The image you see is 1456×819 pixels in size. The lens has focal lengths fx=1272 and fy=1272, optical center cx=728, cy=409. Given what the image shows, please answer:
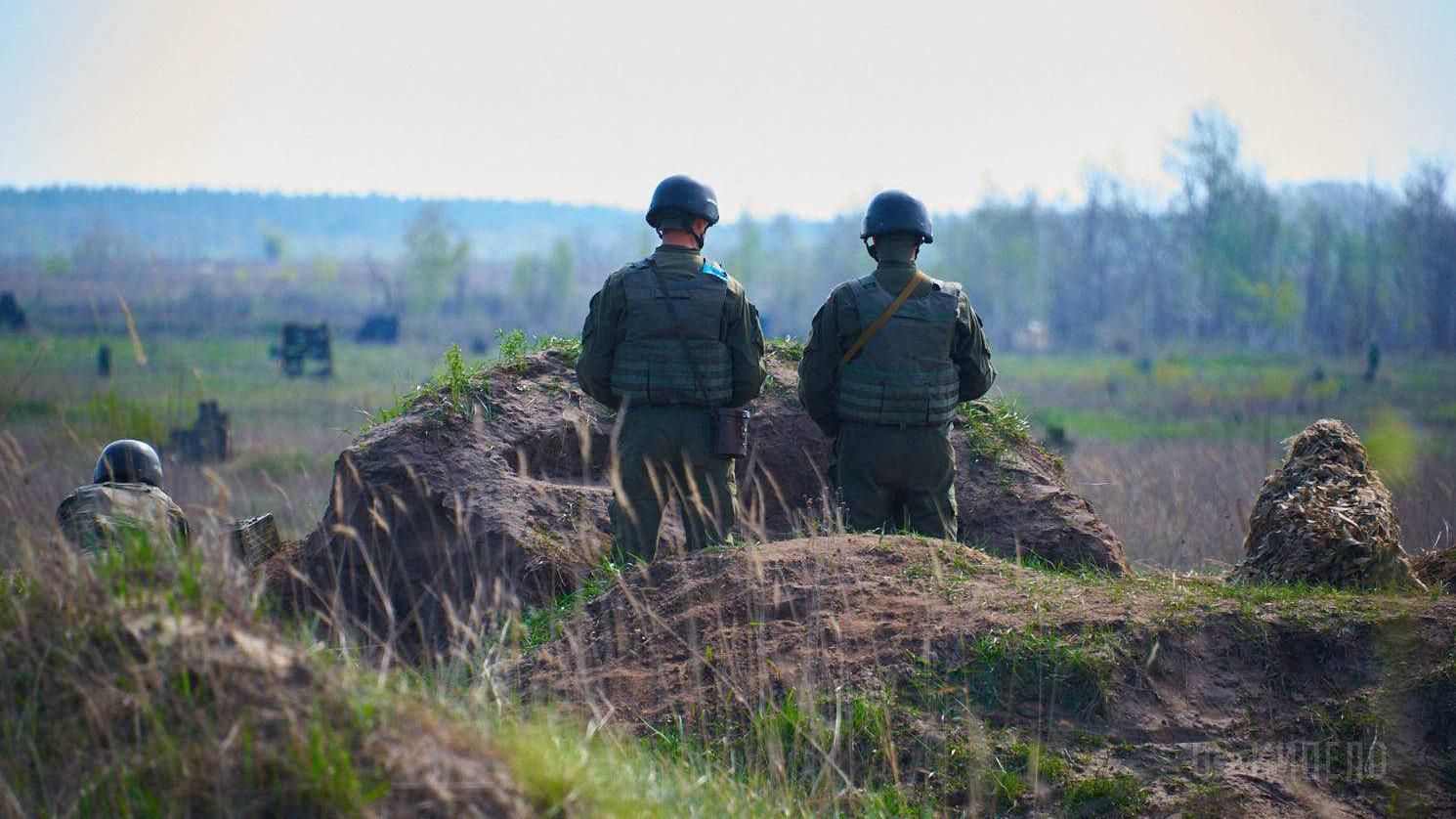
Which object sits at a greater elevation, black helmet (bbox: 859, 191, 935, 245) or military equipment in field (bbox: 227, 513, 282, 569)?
black helmet (bbox: 859, 191, 935, 245)

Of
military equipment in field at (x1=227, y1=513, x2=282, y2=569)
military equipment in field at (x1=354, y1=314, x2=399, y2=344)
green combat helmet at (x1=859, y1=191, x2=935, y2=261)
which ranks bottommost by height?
military equipment in field at (x1=354, y1=314, x2=399, y2=344)

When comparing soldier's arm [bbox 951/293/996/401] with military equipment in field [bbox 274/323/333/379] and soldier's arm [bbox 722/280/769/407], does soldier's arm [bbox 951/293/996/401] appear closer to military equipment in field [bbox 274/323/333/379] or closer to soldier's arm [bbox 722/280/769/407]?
soldier's arm [bbox 722/280/769/407]

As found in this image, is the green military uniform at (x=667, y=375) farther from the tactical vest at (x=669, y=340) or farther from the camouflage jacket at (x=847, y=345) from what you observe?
the camouflage jacket at (x=847, y=345)

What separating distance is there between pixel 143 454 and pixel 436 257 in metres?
93.8

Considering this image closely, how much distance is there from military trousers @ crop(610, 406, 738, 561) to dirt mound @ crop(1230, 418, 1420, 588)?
2.97 m

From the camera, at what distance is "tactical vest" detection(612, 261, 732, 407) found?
6.70 m

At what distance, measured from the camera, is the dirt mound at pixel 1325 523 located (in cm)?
671

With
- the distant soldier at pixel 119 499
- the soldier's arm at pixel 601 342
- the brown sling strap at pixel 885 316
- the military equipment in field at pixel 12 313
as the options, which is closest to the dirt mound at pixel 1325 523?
the brown sling strap at pixel 885 316

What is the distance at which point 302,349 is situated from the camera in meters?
40.4

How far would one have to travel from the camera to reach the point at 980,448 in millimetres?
8281

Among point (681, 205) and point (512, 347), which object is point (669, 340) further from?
point (512, 347)

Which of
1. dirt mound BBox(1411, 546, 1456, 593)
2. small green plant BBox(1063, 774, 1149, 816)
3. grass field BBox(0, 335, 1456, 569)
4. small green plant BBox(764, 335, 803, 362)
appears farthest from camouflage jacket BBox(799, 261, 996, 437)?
small green plant BBox(1063, 774, 1149, 816)

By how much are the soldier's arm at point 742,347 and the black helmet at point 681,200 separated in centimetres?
41

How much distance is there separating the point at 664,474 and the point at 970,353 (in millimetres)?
1848
